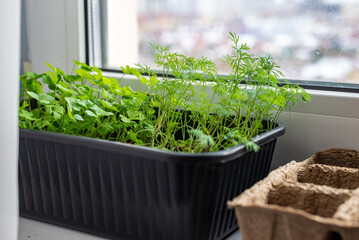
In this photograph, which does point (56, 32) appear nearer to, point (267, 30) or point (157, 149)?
point (267, 30)

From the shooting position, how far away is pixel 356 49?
35.0 inches

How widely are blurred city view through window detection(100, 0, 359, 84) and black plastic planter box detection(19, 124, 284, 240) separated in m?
0.22

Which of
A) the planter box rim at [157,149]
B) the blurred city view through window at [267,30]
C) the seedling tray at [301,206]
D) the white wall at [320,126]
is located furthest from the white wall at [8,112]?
the white wall at [320,126]

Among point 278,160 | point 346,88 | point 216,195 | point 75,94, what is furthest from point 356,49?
point 75,94

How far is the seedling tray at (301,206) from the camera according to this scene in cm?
52

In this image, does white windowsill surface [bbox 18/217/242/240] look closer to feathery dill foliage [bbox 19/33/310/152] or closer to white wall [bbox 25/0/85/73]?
feathery dill foliage [bbox 19/33/310/152]

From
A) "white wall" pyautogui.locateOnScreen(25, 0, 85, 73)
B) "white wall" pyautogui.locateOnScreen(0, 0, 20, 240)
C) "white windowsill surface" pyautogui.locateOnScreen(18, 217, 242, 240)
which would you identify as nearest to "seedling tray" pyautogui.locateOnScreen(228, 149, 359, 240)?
"white windowsill surface" pyautogui.locateOnScreen(18, 217, 242, 240)

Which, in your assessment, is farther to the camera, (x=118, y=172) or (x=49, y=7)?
(x=49, y=7)

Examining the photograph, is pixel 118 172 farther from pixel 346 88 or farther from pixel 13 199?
pixel 346 88

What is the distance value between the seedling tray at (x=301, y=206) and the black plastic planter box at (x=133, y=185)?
68 millimetres

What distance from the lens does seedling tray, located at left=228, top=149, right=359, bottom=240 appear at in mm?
523

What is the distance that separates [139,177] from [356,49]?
1.65ft

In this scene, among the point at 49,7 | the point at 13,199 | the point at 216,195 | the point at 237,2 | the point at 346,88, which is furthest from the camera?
the point at 49,7

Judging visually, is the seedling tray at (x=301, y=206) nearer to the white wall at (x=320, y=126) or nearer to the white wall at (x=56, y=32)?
the white wall at (x=320, y=126)
